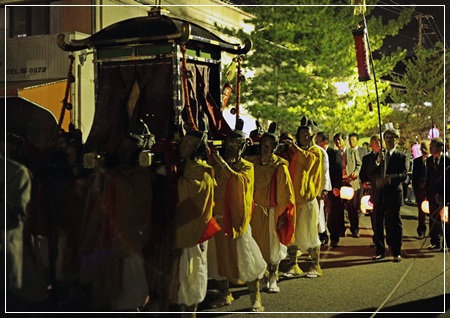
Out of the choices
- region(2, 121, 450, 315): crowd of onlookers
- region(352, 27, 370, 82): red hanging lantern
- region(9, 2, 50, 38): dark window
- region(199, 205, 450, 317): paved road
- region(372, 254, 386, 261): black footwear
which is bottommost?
region(199, 205, 450, 317): paved road

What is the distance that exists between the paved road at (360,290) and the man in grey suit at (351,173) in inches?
55.1

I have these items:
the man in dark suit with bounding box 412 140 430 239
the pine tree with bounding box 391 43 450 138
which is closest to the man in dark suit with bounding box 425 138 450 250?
the man in dark suit with bounding box 412 140 430 239

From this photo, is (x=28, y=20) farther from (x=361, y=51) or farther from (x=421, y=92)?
(x=421, y=92)

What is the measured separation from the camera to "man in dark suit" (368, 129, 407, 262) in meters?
8.39

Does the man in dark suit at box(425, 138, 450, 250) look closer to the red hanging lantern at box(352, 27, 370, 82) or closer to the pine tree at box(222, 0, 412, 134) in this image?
the red hanging lantern at box(352, 27, 370, 82)

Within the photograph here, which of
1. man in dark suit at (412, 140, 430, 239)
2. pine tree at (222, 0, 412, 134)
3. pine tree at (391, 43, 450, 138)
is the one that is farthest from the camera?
pine tree at (391, 43, 450, 138)

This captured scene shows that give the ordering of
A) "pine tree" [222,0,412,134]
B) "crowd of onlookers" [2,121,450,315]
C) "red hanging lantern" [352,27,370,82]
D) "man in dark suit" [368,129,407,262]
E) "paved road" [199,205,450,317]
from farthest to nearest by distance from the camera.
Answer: "pine tree" [222,0,412,134] → "red hanging lantern" [352,27,370,82] → "man in dark suit" [368,129,407,262] → "paved road" [199,205,450,317] → "crowd of onlookers" [2,121,450,315]

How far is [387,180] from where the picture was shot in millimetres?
8422

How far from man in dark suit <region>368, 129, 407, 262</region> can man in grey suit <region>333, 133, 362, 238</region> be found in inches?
59.7

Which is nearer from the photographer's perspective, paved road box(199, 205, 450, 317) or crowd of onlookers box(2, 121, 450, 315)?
crowd of onlookers box(2, 121, 450, 315)

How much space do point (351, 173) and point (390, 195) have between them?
241 cm

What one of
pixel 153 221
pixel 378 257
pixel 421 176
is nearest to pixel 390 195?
pixel 378 257

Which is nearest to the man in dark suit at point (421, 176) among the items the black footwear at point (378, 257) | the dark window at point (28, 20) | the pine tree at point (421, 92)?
the black footwear at point (378, 257)

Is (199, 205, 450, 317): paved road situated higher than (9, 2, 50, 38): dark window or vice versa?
(9, 2, 50, 38): dark window
